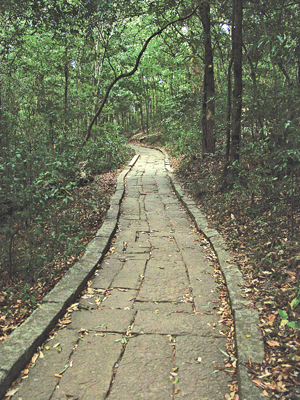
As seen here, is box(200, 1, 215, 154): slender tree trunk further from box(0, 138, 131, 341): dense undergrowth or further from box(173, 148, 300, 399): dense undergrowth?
box(0, 138, 131, 341): dense undergrowth

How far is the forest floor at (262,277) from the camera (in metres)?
2.10

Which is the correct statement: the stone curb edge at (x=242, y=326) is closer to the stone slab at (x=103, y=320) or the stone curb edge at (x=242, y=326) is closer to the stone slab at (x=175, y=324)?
the stone slab at (x=175, y=324)

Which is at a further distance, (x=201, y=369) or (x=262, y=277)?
(x=262, y=277)

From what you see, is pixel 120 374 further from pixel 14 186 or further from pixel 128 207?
pixel 128 207

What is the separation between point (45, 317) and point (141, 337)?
2.85ft

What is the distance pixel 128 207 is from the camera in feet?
23.3

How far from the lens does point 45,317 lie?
2.76m

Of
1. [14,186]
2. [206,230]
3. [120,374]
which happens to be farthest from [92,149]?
[120,374]

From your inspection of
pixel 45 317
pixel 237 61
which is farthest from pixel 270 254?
pixel 237 61

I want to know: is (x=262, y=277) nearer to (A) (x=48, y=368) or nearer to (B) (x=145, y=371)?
(B) (x=145, y=371)

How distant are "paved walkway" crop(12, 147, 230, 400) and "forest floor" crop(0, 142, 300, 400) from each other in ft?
1.23

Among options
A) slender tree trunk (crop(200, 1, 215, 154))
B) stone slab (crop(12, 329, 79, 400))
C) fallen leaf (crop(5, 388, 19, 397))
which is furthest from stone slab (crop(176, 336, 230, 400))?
slender tree trunk (crop(200, 1, 215, 154))

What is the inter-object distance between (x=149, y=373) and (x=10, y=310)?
5.22 feet

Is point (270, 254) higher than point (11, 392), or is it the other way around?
point (270, 254)
